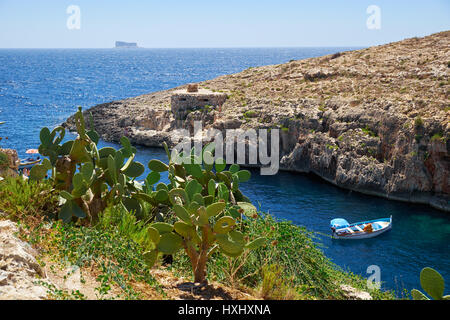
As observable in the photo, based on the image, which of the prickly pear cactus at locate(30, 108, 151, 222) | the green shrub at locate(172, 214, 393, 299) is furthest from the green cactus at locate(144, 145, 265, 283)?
the prickly pear cactus at locate(30, 108, 151, 222)

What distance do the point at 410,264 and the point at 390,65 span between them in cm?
3257

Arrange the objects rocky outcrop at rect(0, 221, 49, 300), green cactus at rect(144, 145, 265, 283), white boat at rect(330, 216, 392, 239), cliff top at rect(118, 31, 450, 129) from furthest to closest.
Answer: cliff top at rect(118, 31, 450, 129) → white boat at rect(330, 216, 392, 239) → green cactus at rect(144, 145, 265, 283) → rocky outcrop at rect(0, 221, 49, 300)

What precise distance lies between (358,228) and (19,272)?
93.7ft

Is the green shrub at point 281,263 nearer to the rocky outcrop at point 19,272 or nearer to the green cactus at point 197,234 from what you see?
the green cactus at point 197,234

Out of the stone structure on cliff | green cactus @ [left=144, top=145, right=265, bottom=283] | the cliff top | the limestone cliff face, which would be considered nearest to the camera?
green cactus @ [left=144, top=145, right=265, bottom=283]

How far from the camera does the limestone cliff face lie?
3847cm

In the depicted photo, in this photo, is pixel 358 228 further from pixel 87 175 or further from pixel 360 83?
pixel 87 175

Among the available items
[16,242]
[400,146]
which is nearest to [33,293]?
[16,242]

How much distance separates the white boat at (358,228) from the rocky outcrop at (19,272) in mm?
26482

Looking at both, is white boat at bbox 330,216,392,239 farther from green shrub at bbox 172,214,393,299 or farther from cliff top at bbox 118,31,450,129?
A: green shrub at bbox 172,214,393,299

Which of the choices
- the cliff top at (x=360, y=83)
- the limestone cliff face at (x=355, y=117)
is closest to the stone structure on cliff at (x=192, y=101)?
the limestone cliff face at (x=355, y=117)

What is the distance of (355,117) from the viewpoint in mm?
44594

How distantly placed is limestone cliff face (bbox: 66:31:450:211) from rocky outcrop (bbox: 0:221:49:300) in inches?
1457

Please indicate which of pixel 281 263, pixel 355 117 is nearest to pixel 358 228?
pixel 355 117
